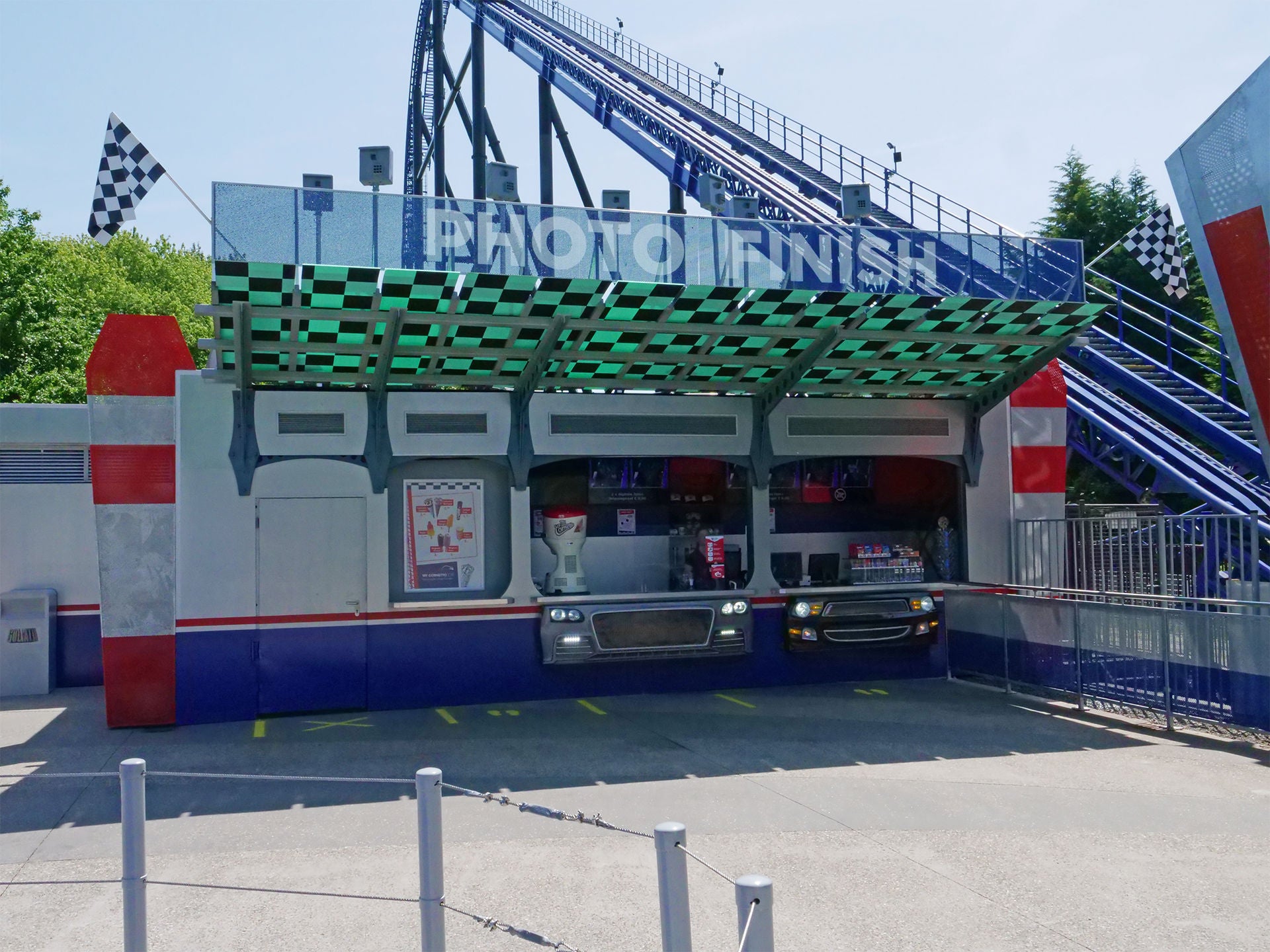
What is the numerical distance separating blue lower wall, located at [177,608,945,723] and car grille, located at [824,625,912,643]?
44cm

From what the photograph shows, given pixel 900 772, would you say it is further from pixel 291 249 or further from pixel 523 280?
pixel 291 249

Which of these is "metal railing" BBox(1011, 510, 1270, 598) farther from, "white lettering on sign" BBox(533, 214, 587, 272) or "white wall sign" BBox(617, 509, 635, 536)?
"white lettering on sign" BBox(533, 214, 587, 272)

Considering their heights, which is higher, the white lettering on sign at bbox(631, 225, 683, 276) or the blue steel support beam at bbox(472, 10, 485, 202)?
the blue steel support beam at bbox(472, 10, 485, 202)

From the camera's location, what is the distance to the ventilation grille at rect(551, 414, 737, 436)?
12.0 m

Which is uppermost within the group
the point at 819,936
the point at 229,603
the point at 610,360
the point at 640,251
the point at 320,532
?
the point at 640,251

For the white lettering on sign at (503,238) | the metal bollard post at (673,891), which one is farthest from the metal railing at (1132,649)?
the metal bollard post at (673,891)

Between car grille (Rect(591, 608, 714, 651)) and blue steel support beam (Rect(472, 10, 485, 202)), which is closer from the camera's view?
car grille (Rect(591, 608, 714, 651))

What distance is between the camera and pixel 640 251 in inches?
399

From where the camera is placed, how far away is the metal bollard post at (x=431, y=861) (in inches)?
161

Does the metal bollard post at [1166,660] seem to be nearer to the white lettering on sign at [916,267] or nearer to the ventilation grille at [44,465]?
the white lettering on sign at [916,267]

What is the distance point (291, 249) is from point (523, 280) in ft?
6.49

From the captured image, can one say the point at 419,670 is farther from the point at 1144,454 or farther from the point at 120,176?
the point at 1144,454

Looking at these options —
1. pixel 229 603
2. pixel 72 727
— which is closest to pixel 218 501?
pixel 229 603

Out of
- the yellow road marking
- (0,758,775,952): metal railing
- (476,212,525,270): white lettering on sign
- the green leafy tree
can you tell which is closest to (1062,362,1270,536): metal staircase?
(476,212,525,270): white lettering on sign
